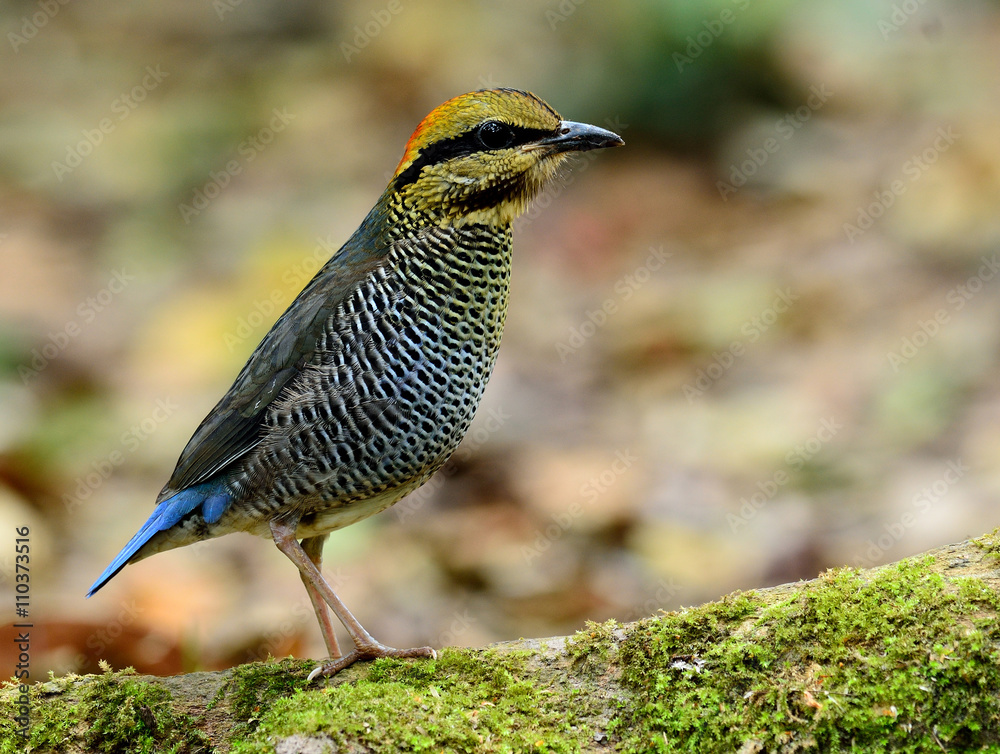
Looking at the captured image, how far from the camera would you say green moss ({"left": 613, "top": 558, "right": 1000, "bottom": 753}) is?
109 inches

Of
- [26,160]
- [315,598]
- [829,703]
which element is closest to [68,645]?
[315,598]

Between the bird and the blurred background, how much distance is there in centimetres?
100

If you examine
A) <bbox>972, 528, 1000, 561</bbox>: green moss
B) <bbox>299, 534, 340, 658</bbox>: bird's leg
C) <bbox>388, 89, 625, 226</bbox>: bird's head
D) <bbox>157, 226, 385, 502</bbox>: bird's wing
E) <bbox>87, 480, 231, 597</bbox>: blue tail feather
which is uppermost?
<bbox>388, 89, 625, 226</bbox>: bird's head

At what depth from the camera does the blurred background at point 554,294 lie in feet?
20.0

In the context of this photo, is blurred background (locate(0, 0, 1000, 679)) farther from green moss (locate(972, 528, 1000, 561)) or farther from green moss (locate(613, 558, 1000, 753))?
green moss (locate(972, 528, 1000, 561))

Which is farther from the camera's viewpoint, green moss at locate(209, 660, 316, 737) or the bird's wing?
the bird's wing

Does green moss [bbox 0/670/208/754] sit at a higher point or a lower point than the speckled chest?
lower

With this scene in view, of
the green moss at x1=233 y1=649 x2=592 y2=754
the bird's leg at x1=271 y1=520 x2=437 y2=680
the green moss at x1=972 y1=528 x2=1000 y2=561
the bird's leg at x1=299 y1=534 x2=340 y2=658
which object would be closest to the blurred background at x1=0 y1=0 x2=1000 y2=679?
the bird's leg at x1=299 y1=534 x2=340 y2=658

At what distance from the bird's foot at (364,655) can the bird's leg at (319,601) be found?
522mm

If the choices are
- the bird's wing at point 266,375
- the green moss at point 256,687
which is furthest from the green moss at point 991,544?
the bird's wing at point 266,375

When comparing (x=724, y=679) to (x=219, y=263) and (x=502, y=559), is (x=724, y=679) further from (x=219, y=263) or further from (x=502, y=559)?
(x=219, y=263)

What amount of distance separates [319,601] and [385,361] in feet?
3.87

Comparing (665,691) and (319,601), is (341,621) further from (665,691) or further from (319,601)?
(665,691)

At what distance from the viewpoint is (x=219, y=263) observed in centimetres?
1007
